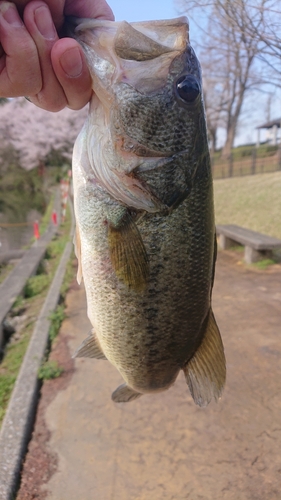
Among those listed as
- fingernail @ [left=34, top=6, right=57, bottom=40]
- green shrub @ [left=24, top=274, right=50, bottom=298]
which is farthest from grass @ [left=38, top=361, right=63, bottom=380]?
fingernail @ [left=34, top=6, right=57, bottom=40]

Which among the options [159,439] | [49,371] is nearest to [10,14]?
[159,439]

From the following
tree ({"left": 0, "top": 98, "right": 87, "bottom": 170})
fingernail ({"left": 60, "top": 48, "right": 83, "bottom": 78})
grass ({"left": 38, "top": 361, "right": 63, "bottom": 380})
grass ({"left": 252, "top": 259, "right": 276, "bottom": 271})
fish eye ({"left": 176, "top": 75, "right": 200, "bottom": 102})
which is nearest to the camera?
fingernail ({"left": 60, "top": 48, "right": 83, "bottom": 78})

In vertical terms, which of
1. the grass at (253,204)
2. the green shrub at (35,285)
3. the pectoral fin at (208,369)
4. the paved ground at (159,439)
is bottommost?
the green shrub at (35,285)

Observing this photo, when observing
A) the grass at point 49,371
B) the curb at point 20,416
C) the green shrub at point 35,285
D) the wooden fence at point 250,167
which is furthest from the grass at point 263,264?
the wooden fence at point 250,167

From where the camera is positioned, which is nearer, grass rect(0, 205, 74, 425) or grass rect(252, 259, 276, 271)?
grass rect(0, 205, 74, 425)

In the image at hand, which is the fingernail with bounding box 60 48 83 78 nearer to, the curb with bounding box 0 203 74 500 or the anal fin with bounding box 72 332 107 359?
the anal fin with bounding box 72 332 107 359

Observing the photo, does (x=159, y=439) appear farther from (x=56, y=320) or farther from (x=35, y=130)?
(x=35, y=130)

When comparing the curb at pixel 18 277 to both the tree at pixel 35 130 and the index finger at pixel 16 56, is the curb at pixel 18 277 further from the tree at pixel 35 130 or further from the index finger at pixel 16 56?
the tree at pixel 35 130
